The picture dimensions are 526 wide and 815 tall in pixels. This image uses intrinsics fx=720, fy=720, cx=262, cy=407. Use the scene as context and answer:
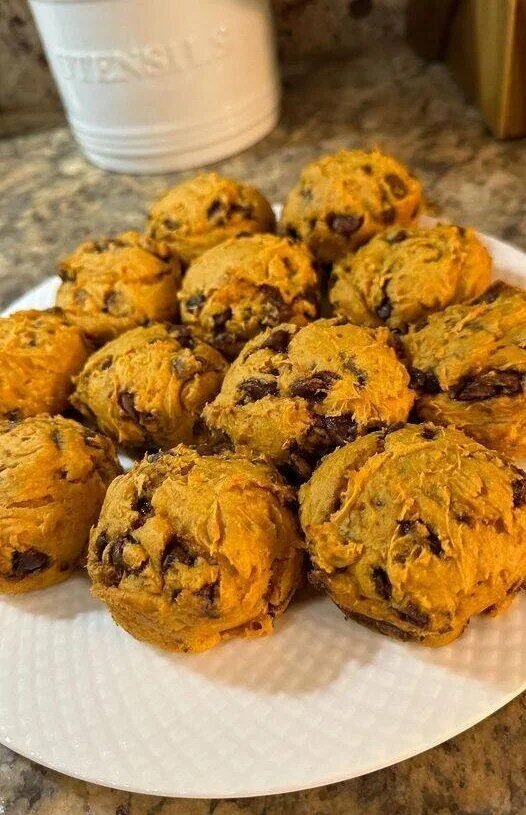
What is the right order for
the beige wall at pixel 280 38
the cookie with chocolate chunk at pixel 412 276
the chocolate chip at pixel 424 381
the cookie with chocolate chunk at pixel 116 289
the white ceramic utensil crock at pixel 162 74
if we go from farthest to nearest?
the beige wall at pixel 280 38 → the white ceramic utensil crock at pixel 162 74 → the cookie with chocolate chunk at pixel 116 289 → the cookie with chocolate chunk at pixel 412 276 → the chocolate chip at pixel 424 381

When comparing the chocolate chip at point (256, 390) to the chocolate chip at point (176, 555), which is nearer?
the chocolate chip at point (176, 555)

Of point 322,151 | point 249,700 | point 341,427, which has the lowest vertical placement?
point 322,151

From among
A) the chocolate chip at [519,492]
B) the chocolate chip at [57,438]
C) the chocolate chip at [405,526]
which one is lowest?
the chocolate chip at [57,438]

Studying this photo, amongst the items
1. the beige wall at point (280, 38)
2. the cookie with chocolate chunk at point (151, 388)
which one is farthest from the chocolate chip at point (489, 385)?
the beige wall at point (280, 38)

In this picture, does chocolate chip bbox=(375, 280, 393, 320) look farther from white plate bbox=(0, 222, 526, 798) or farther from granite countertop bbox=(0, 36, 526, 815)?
granite countertop bbox=(0, 36, 526, 815)

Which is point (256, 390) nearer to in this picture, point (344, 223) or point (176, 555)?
point (176, 555)

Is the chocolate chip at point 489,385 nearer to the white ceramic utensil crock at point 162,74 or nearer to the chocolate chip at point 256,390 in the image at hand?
the chocolate chip at point 256,390

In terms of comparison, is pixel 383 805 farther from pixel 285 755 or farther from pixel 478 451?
pixel 478 451

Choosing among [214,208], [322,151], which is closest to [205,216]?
[214,208]
